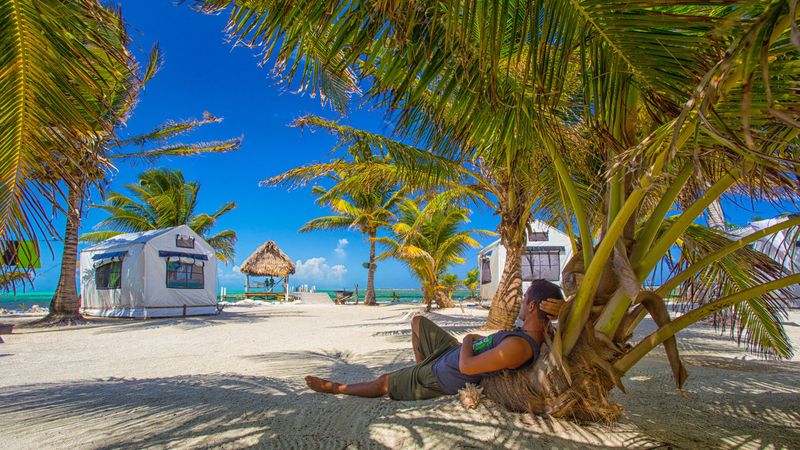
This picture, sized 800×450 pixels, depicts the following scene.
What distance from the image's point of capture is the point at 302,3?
166 centimetres

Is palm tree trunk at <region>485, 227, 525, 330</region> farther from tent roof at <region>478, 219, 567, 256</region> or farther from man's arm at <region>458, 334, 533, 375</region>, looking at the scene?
tent roof at <region>478, 219, 567, 256</region>

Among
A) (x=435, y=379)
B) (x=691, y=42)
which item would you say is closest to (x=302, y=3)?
(x=691, y=42)

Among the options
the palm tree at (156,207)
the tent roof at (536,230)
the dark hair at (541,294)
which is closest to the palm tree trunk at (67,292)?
the palm tree at (156,207)

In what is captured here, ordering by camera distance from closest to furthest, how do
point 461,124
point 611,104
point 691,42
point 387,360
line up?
Answer: point 691,42, point 611,104, point 461,124, point 387,360

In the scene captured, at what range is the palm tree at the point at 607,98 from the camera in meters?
1.31

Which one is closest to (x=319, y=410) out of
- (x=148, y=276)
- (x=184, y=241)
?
(x=148, y=276)

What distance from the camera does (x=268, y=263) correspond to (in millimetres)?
22922

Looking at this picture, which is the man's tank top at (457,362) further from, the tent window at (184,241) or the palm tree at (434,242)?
the tent window at (184,241)

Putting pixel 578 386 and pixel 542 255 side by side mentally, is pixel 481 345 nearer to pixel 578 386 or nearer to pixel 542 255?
pixel 578 386

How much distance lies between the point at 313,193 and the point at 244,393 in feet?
59.9

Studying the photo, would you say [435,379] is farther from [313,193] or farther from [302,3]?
[313,193]

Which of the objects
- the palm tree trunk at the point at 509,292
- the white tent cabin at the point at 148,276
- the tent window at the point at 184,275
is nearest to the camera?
the palm tree trunk at the point at 509,292

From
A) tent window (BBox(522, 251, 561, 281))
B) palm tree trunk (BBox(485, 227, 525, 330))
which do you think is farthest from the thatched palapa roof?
palm tree trunk (BBox(485, 227, 525, 330))

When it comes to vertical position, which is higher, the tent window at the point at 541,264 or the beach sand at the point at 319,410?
the tent window at the point at 541,264
